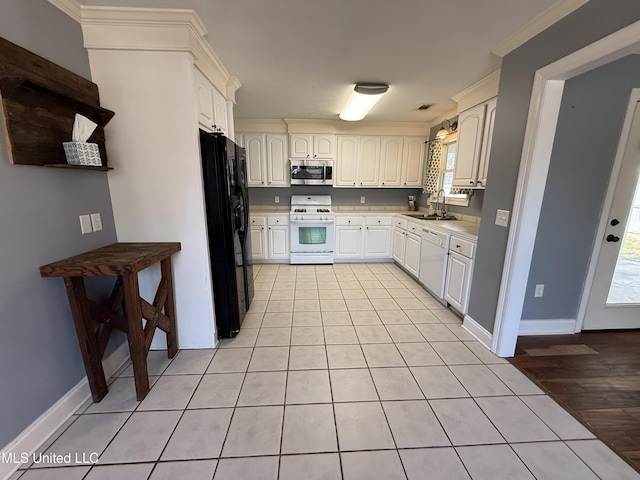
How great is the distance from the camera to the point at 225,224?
82.4 inches

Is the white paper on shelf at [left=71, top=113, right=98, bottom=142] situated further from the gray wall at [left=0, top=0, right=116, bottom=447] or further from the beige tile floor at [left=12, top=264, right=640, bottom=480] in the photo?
the beige tile floor at [left=12, top=264, right=640, bottom=480]

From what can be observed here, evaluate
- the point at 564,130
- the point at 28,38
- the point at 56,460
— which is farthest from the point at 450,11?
the point at 56,460

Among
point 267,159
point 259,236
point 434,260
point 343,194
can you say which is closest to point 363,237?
point 343,194

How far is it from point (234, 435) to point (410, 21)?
106 inches

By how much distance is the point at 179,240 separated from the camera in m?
1.98

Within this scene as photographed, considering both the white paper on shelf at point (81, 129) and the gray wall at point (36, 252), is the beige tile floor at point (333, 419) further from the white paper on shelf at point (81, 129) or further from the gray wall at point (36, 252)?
the white paper on shelf at point (81, 129)

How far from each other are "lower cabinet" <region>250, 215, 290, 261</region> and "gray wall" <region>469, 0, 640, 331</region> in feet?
9.45

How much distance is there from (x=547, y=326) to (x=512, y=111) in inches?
74.9

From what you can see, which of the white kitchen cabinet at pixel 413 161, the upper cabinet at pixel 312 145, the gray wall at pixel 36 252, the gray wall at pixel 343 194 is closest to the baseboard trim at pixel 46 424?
the gray wall at pixel 36 252

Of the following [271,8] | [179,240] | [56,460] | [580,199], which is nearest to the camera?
Answer: [56,460]

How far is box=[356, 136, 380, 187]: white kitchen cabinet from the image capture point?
14.7ft

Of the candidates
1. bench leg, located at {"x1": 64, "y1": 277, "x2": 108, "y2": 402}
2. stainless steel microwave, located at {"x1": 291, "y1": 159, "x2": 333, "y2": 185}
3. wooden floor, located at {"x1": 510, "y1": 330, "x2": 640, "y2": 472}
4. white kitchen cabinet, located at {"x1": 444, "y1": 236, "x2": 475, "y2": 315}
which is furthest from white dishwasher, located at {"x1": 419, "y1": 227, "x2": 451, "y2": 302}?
bench leg, located at {"x1": 64, "y1": 277, "x2": 108, "y2": 402}

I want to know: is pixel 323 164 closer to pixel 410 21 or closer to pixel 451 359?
pixel 410 21

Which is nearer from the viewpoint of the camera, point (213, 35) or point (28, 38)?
point (28, 38)
